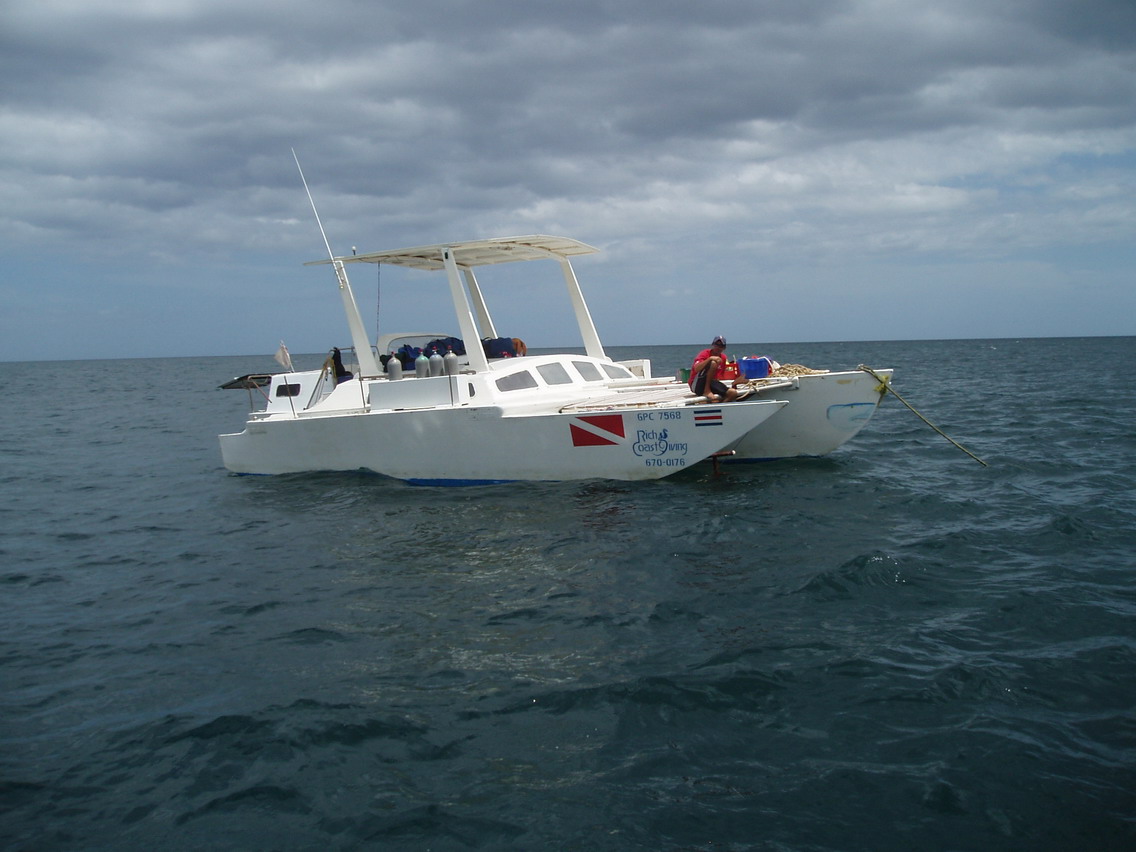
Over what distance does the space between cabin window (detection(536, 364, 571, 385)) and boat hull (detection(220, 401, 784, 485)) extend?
1726 mm

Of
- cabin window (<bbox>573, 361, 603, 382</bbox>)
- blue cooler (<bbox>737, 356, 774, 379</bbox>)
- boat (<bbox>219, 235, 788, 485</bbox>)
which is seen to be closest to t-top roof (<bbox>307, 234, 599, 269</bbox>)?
boat (<bbox>219, 235, 788, 485</bbox>)

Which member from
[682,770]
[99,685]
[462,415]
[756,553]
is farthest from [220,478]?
[682,770]

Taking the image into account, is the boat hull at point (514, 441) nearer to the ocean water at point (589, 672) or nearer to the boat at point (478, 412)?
the boat at point (478, 412)

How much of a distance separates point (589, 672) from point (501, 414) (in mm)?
6178

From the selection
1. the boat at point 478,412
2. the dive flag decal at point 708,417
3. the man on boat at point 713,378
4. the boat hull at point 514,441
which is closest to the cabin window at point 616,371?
the boat at point 478,412

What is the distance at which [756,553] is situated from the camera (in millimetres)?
8008

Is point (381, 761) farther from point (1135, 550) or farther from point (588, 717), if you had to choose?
point (1135, 550)

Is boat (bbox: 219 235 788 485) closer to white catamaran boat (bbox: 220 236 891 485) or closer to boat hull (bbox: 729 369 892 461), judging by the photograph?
white catamaran boat (bbox: 220 236 891 485)

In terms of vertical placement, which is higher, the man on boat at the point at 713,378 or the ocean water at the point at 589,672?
the man on boat at the point at 713,378

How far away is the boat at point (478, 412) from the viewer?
1078 cm

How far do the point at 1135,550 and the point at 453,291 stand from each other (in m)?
8.96

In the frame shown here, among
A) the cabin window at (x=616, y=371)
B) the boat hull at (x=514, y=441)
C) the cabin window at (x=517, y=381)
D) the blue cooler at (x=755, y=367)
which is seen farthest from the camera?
the cabin window at (x=616, y=371)

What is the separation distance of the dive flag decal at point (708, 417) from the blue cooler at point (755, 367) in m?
1.95

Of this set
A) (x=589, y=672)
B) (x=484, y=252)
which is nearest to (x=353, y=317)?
(x=484, y=252)
